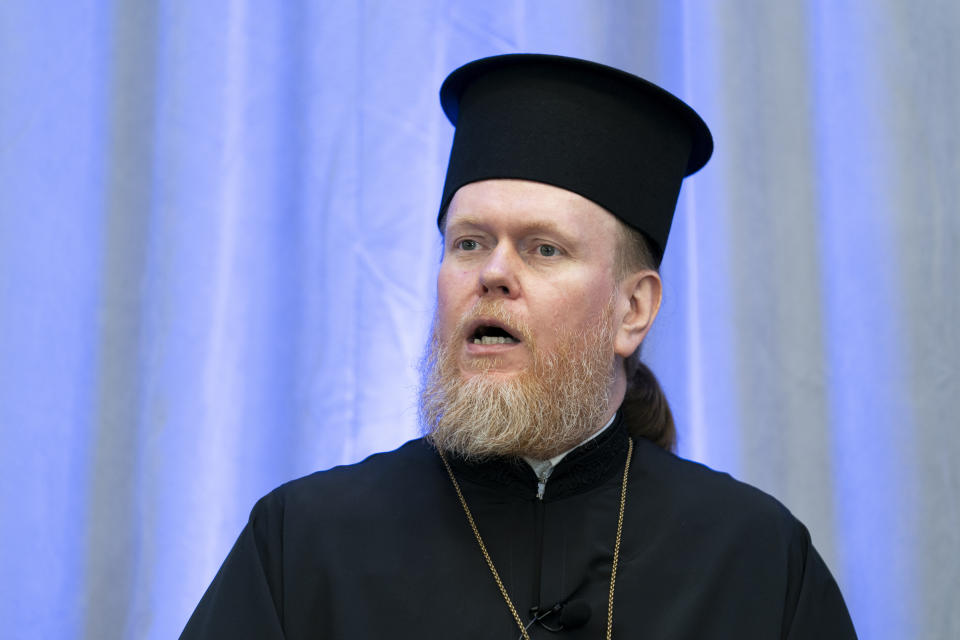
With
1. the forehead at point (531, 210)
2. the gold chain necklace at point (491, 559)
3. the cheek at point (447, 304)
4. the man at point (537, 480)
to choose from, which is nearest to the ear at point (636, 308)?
the man at point (537, 480)

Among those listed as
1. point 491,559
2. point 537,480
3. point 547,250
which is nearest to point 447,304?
point 547,250

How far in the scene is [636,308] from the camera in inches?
86.6

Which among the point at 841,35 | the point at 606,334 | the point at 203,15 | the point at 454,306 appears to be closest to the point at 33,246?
the point at 203,15

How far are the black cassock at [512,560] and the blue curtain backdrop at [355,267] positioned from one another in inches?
24.7

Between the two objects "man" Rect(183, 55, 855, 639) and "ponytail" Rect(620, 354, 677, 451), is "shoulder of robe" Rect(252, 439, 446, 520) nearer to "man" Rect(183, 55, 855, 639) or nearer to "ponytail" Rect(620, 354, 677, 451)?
"man" Rect(183, 55, 855, 639)

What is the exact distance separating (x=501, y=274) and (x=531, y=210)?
163 mm

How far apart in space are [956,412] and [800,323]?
52 centimetres

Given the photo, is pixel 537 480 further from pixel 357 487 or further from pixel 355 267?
pixel 355 267

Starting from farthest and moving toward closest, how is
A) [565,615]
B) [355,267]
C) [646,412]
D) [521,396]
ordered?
[355,267]
[646,412]
[521,396]
[565,615]

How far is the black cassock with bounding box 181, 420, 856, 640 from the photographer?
1883mm

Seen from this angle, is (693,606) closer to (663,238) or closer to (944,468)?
(663,238)

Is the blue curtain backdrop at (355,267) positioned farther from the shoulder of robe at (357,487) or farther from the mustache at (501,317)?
the mustache at (501,317)

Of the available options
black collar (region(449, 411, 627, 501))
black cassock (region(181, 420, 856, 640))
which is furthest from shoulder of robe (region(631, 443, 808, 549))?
black collar (region(449, 411, 627, 501))

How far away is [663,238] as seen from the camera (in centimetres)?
223
